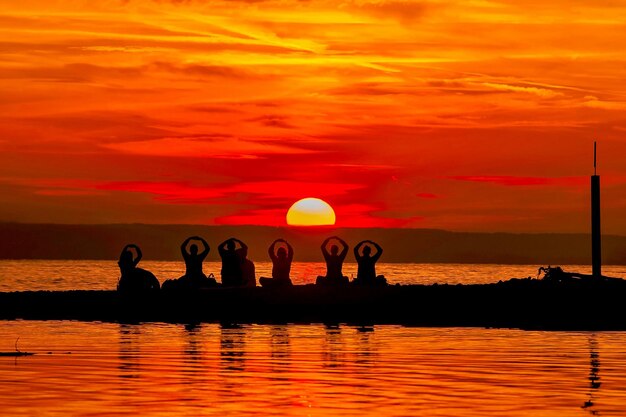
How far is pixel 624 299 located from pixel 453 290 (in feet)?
27.7

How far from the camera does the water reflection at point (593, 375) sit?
22.5 metres

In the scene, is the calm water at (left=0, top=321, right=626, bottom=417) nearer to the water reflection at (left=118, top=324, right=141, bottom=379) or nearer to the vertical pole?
the water reflection at (left=118, top=324, right=141, bottom=379)

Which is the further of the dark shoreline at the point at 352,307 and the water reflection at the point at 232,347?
the dark shoreline at the point at 352,307

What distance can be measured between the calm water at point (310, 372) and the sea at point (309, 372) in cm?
3

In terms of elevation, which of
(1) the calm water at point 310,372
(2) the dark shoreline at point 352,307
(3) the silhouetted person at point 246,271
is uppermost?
(3) the silhouetted person at point 246,271

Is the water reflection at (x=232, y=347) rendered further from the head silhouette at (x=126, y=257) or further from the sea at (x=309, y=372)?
the head silhouette at (x=126, y=257)

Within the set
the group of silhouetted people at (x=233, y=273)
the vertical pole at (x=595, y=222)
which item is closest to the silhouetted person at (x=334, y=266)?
the group of silhouetted people at (x=233, y=273)

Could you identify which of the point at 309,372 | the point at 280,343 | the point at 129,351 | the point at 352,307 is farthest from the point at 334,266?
the point at 309,372

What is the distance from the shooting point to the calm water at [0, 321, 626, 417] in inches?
880

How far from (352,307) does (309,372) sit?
1922 cm

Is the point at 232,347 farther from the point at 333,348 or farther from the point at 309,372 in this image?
the point at 309,372

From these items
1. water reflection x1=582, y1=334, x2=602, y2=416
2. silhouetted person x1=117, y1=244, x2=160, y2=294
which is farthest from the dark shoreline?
water reflection x1=582, y1=334, x2=602, y2=416

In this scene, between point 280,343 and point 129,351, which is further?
point 280,343

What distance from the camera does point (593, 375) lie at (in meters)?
27.7
